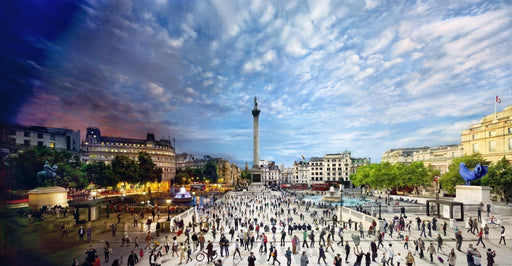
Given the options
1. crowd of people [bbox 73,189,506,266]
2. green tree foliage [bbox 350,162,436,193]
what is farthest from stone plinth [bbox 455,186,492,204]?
green tree foliage [bbox 350,162,436,193]

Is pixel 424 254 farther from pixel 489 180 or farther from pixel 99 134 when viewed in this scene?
pixel 99 134

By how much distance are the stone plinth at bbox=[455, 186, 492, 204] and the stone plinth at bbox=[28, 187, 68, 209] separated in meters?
59.3

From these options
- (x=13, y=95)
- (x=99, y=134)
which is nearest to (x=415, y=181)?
(x=13, y=95)

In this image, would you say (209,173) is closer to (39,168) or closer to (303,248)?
(39,168)

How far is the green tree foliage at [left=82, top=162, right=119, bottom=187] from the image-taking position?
55.3 m

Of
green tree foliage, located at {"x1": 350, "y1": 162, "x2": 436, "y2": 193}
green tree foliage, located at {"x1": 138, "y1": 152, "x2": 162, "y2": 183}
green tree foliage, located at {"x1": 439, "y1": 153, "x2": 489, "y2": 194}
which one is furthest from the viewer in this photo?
green tree foliage, located at {"x1": 138, "y1": 152, "x2": 162, "y2": 183}

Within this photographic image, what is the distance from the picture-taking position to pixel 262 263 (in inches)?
673

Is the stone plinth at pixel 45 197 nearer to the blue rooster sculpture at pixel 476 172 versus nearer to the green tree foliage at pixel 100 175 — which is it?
the green tree foliage at pixel 100 175

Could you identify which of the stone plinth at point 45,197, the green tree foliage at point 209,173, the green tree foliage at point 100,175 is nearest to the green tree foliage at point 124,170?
the green tree foliage at point 100,175

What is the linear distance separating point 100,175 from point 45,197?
30.3 m

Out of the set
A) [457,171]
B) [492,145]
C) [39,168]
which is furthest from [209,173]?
[492,145]

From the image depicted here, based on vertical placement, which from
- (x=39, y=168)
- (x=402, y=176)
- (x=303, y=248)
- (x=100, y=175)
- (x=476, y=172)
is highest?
(x=39, y=168)

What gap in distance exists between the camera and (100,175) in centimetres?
5672

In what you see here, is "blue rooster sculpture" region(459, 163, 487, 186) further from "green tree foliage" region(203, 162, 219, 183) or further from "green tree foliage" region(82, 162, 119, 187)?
"green tree foliage" region(203, 162, 219, 183)
